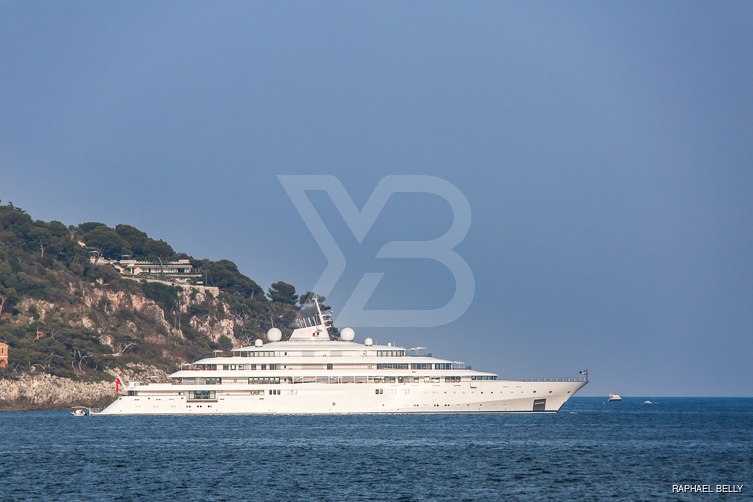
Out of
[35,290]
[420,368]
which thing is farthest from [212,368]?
[35,290]

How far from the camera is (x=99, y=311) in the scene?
15162 centimetres

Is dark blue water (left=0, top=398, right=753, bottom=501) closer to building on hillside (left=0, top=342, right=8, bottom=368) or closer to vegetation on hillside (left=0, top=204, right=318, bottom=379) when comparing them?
building on hillside (left=0, top=342, right=8, bottom=368)

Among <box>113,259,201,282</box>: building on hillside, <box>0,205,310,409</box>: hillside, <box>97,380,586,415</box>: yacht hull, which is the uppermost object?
<box>113,259,201,282</box>: building on hillside

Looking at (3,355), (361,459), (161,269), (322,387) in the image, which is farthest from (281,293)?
(361,459)

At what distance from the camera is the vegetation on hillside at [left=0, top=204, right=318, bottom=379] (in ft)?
440

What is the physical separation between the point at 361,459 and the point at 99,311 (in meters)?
96.4

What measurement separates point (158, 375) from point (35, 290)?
18915mm

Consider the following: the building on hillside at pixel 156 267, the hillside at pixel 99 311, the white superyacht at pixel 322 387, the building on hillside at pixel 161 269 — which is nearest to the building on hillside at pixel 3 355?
the hillside at pixel 99 311

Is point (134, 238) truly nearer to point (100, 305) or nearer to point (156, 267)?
point (156, 267)

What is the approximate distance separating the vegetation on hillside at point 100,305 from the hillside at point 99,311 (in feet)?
0.49

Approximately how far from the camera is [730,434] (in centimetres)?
8575

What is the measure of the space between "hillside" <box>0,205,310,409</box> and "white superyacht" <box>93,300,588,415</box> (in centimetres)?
3249

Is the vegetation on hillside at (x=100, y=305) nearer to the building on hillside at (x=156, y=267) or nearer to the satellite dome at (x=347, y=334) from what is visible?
the building on hillside at (x=156, y=267)

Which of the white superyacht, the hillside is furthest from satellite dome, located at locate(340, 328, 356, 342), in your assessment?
the hillside
